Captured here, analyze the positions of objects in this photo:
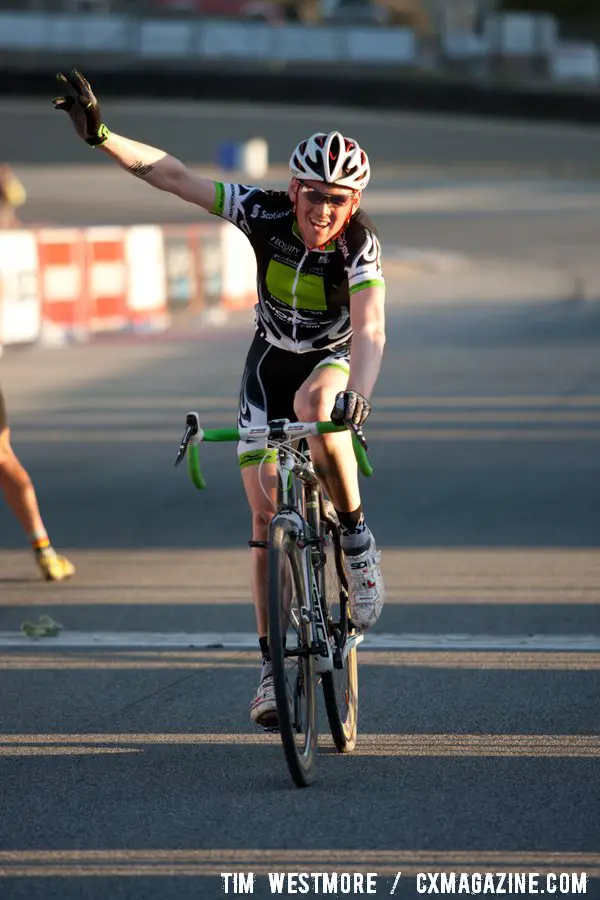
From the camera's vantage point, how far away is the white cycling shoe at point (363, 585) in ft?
21.7

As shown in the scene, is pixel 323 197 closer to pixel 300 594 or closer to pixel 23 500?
pixel 300 594

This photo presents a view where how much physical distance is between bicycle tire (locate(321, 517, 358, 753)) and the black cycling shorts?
464mm

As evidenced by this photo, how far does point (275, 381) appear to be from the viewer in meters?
6.71

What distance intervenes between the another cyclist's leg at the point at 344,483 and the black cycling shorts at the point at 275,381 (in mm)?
65

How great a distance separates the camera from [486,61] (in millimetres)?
66875

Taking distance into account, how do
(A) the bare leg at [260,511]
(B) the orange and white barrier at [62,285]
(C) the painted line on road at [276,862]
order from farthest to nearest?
(B) the orange and white barrier at [62,285]
(A) the bare leg at [260,511]
(C) the painted line on road at [276,862]

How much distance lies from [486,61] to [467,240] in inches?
1060

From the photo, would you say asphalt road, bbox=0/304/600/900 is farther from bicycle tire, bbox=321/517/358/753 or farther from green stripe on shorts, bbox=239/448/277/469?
green stripe on shorts, bbox=239/448/277/469

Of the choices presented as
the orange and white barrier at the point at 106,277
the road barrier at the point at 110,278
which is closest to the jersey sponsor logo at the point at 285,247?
the road barrier at the point at 110,278

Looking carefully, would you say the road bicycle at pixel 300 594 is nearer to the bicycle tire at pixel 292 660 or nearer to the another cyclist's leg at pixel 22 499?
the bicycle tire at pixel 292 660

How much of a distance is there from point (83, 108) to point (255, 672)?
2.55 meters

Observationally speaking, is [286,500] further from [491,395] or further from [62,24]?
[62,24]

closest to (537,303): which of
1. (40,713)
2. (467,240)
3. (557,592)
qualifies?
(467,240)

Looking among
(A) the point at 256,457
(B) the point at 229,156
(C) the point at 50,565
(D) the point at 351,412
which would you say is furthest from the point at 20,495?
(B) the point at 229,156
